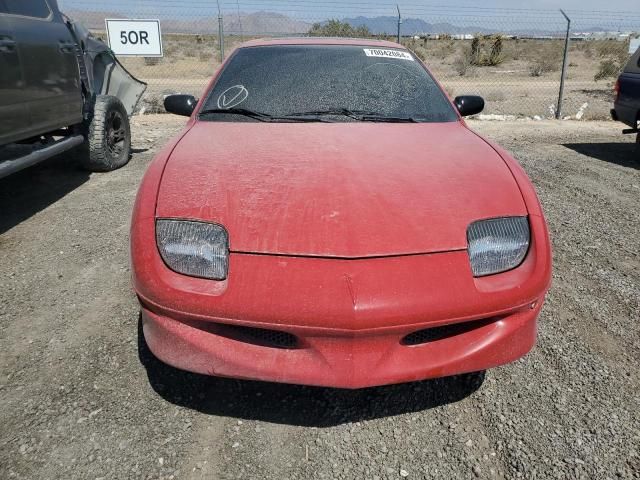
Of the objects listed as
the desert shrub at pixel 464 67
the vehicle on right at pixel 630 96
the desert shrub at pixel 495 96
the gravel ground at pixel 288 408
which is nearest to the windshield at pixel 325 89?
the gravel ground at pixel 288 408

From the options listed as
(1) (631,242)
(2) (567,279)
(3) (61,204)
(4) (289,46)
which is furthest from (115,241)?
(1) (631,242)

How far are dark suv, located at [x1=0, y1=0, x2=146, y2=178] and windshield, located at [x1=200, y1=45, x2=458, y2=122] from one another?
1.90m

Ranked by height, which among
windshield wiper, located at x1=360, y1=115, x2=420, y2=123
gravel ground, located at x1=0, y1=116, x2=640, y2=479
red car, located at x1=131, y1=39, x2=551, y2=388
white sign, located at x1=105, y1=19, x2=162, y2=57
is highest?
white sign, located at x1=105, y1=19, x2=162, y2=57

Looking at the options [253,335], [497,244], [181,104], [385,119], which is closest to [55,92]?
[181,104]

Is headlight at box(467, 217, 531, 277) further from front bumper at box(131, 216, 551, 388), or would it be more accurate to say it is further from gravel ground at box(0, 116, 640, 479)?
gravel ground at box(0, 116, 640, 479)

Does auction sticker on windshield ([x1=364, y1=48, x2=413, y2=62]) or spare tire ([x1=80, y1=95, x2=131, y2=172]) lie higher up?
auction sticker on windshield ([x1=364, y1=48, x2=413, y2=62])

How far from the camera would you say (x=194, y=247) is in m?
1.88

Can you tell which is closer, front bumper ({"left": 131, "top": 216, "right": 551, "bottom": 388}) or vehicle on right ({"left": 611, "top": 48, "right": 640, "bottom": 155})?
front bumper ({"left": 131, "top": 216, "right": 551, "bottom": 388})

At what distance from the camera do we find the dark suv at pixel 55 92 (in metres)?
3.96

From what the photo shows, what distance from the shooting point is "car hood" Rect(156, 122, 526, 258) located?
6.15 ft

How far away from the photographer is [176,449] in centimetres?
193


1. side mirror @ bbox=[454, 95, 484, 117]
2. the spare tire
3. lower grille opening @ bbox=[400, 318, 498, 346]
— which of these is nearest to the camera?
lower grille opening @ bbox=[400, 318, 498, 346]

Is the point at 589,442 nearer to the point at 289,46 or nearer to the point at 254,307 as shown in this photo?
the point at 254,307

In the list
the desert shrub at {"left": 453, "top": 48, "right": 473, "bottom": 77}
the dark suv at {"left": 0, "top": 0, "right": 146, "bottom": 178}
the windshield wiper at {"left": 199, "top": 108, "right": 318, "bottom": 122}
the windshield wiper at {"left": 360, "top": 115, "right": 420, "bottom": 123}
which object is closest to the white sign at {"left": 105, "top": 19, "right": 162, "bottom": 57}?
the dark suv at {"left": 0, "top": 0, "right": 146, "bottom": 178}
